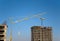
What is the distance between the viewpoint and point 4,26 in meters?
143

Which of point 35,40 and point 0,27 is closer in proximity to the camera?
point 0,27

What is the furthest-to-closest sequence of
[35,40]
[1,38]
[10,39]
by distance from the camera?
[35,40] → [10,39] → [1,38]

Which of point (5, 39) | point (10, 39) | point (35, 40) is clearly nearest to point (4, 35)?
point (5, 39)

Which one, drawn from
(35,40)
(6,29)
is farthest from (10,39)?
(35,40)

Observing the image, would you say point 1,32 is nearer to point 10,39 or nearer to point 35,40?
point 10,39

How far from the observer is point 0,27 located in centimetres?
14138

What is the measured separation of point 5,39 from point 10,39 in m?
11.4

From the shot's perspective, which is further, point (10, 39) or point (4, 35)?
point (10, 39)

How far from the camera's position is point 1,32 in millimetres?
139125

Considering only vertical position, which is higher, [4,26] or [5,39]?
[4,26]

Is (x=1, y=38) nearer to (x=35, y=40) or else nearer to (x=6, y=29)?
(x=6, y=29)

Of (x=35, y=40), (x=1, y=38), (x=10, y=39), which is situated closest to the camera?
(x=1, y=38)

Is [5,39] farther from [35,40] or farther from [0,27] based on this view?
[35,40]

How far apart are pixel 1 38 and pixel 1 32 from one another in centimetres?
425
